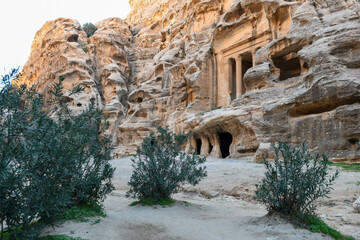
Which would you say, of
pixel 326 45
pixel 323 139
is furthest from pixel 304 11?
pixel 323 139

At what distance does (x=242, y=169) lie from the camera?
12.8 metres

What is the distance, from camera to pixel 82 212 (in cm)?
625

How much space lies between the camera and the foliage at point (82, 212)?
230 inches

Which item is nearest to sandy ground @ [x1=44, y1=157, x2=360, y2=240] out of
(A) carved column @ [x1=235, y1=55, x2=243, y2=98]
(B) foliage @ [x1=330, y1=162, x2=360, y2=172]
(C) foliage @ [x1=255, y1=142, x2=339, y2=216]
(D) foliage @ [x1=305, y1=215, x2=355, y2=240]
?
(D) foliage @ [x1=305, y1=215, x2=355, y2=240]

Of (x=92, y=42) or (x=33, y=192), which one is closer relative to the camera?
(x=33, y=192)

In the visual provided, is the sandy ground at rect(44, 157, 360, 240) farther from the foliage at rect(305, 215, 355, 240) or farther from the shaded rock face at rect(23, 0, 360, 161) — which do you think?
the shaded rock face at rect(23, 0, 360, 161)

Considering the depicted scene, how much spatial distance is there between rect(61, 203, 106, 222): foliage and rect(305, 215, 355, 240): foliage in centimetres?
452

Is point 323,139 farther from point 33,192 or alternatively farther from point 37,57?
point 37,57

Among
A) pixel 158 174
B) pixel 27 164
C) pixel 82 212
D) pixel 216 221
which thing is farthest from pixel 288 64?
pixel 27 164

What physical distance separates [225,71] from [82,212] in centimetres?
2765

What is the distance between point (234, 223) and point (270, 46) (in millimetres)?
17445

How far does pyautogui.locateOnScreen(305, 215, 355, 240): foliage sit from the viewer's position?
16.4ft

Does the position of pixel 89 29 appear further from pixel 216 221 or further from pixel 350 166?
pixel 216 221

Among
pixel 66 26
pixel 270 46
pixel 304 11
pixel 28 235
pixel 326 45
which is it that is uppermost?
pixel 66 26
